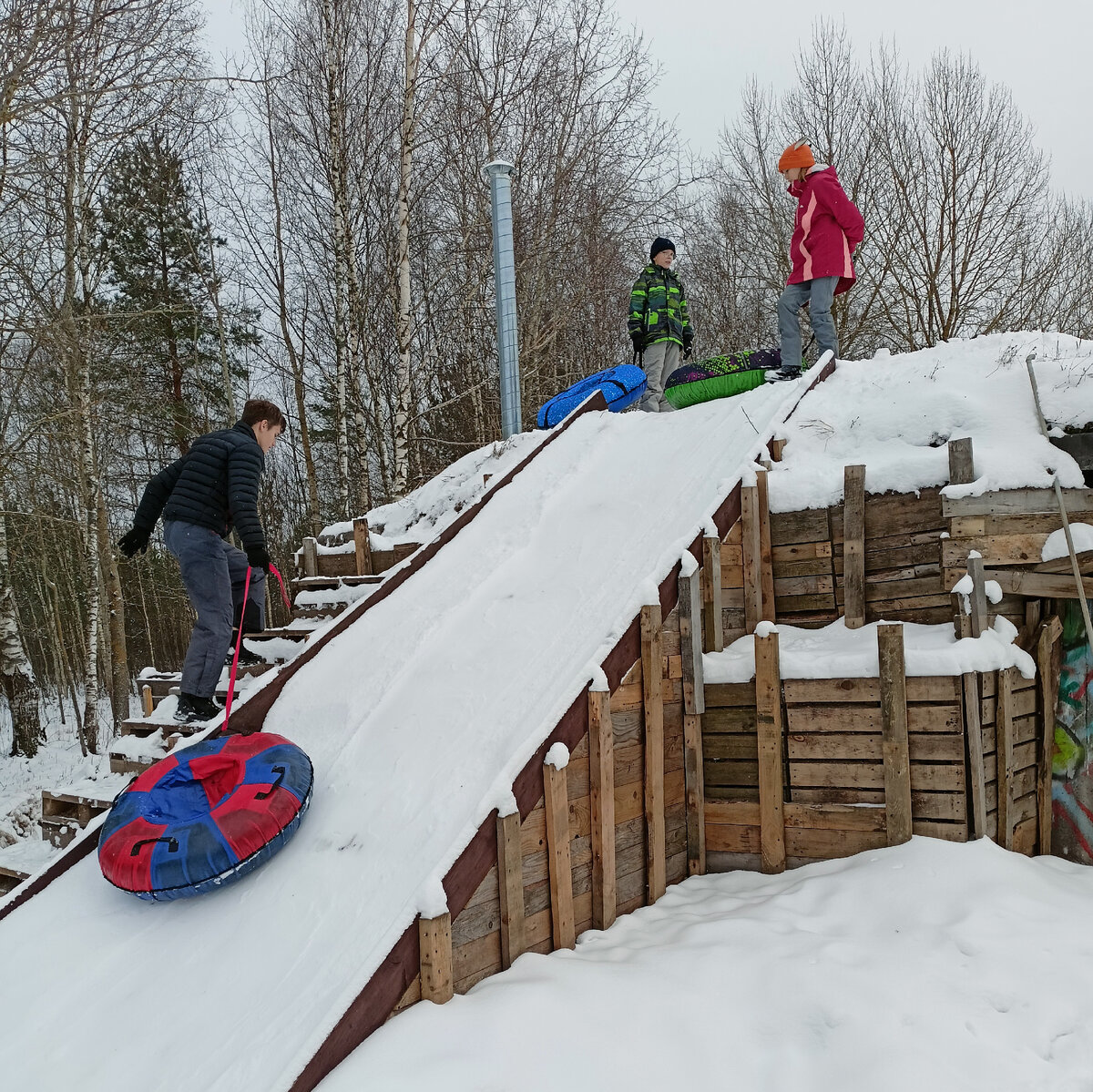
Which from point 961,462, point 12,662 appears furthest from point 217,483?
point 12,662

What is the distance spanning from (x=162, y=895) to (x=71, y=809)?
2.02 meters

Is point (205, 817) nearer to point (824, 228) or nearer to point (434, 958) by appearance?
point (434, 958)

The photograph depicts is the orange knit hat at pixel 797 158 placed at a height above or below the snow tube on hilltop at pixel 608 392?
above

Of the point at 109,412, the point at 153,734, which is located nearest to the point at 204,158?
the point at 109,412

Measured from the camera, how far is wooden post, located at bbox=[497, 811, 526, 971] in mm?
3143

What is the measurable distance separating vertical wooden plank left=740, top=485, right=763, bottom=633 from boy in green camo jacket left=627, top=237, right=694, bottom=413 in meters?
3.23

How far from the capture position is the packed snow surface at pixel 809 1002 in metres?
2.56

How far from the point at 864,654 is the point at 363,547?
163 inches

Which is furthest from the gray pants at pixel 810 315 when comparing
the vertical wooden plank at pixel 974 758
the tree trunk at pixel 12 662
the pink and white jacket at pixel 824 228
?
the tree trunk at pixel 12 662

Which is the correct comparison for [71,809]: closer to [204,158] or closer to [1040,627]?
[1040,627]

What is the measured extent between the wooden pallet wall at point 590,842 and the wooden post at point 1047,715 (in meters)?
1.90

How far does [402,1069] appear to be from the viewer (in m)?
2.48

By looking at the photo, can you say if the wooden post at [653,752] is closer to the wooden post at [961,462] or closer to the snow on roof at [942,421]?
the snow on roof at [942,421]

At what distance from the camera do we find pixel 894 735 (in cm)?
389
